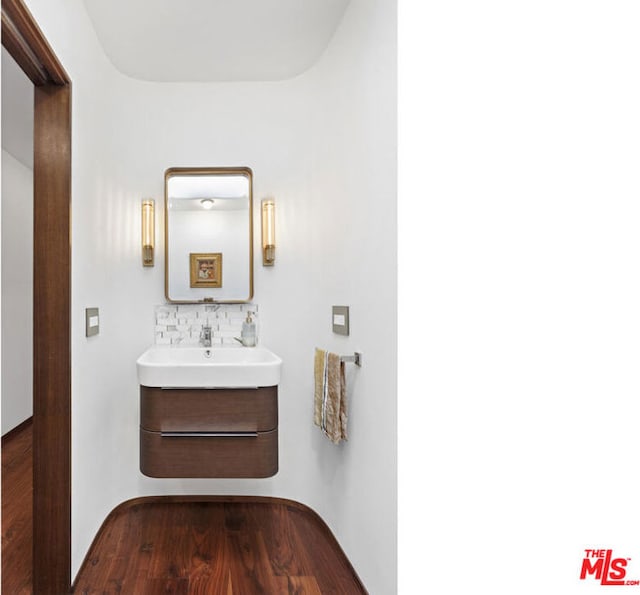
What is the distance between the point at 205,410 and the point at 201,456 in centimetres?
20

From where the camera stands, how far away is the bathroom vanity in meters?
2.07

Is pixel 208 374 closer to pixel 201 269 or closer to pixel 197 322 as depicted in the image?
pixel 197 322

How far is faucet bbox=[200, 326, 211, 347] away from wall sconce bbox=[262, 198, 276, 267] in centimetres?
48

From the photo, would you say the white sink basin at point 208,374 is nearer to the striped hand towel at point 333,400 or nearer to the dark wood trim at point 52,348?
the striped hand towel at point 333,400

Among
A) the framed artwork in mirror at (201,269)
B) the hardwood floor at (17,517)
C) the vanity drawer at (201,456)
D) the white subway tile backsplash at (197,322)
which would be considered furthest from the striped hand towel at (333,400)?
the hardwood floor at (17,517)

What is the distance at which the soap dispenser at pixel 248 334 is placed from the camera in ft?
8.34

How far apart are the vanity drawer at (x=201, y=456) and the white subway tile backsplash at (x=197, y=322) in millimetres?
624

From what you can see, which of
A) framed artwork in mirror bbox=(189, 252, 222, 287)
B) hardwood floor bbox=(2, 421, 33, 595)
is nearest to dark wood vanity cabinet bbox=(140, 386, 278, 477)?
hardwood floor bbox=(2, 421, 33, 595)

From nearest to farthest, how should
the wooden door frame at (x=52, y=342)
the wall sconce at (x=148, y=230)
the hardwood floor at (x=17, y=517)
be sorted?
the wooden door frame at (x=52, y=342), the hardwood floor at (x=17, y=517), the wall sconce at (x=148, y=230)

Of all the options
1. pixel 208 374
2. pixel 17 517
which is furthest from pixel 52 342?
pixel 17 517

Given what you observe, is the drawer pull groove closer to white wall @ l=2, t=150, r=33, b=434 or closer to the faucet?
the faucet

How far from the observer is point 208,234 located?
8.44 ft
